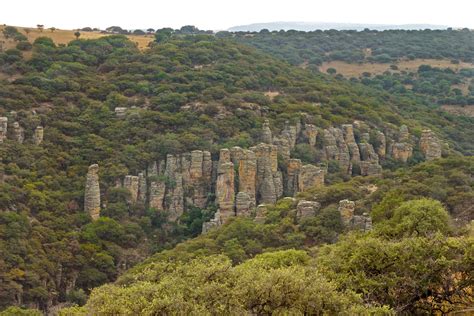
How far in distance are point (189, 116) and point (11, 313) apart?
2822 centimetres

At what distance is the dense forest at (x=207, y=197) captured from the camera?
2053cm

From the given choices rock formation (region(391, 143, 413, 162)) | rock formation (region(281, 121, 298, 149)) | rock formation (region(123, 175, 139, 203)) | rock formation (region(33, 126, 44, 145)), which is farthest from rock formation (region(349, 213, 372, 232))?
rock formation (region(33, 126, 44, 145))

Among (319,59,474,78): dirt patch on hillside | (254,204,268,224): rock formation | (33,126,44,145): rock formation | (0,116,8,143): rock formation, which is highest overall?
(319,59,474,78): dirt patch on hillside

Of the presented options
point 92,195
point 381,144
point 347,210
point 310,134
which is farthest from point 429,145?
point 92,195

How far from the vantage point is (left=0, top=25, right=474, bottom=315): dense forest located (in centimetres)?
2053

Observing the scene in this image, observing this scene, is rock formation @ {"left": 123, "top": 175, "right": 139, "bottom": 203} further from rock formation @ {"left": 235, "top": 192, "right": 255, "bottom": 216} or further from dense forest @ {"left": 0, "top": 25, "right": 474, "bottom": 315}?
rock formation @ {"left": 235, "top": 192, "right": 255, "bottom": 216}

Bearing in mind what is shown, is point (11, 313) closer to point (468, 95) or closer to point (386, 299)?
point (386, 299)

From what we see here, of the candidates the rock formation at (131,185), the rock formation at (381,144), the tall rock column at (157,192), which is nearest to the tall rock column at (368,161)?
the rock formation at (381,144)

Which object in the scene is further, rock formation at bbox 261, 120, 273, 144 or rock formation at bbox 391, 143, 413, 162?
rock formation at bbox 391, 143, 413, 162

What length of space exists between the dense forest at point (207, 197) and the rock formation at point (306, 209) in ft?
1.34

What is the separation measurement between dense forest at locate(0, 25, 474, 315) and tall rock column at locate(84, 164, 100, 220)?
19.5 inches

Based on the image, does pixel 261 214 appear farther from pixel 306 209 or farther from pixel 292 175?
pixel 292 175

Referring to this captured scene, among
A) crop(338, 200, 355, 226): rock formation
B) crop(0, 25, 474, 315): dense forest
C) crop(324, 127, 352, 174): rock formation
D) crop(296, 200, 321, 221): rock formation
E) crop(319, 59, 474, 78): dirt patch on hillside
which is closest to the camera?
crop(0, 25, 474, 315): dense forest

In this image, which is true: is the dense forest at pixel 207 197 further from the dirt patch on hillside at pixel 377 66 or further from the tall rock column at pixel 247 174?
the dirt patch on hillside at pixel 377 66
